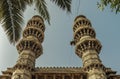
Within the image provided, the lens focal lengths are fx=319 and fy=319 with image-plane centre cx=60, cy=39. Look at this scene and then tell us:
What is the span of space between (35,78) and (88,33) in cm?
850

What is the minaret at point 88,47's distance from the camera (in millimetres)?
23750

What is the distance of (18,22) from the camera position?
862 centimetres

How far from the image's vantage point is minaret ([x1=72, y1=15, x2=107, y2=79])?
2375cm

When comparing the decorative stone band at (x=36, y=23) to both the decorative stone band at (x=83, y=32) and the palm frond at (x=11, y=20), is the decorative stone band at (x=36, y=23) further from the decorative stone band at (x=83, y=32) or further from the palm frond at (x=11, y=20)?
the palm frond at (x=11, y=20)

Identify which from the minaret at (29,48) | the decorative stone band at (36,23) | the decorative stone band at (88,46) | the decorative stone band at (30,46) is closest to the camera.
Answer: the minaret at (29,48)

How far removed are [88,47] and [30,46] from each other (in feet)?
16.5

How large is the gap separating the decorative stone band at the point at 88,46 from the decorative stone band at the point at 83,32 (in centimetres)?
158

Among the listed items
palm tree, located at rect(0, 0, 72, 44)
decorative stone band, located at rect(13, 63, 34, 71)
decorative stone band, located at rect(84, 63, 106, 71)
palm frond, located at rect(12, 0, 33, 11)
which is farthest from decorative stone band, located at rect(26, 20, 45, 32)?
palm tree, located at rect(0, 0, 72, 44)

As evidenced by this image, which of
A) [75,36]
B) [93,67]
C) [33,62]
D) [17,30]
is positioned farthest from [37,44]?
[17,30]

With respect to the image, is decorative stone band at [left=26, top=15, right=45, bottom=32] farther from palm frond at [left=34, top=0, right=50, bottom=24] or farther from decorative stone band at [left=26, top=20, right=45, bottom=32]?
palm frond at [left=34, top=0, right=50, bottom=24]

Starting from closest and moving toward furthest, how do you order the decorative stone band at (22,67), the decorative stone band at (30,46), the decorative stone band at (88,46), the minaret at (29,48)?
the minaret at (29,48)
the decorative stone band at (22,67)
the decorative stone band at (88,46)
the decorative stone band at (30,46)

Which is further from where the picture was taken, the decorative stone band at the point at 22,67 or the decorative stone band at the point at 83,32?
the decorative stone band at the point at 83,32

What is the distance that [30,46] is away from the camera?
27.7m

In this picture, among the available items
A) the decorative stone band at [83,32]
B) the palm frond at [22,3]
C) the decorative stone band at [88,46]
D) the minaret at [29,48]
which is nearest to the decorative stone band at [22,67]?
the minaret at [29,48]
